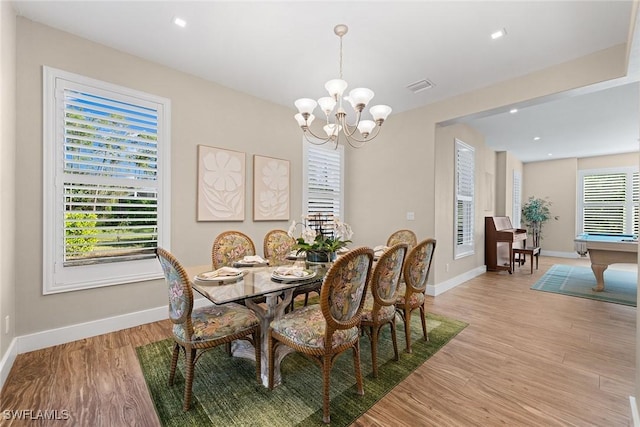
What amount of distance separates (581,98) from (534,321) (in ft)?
10.7

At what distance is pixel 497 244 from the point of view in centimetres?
587

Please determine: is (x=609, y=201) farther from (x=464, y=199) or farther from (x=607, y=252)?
(x=464, y=199)

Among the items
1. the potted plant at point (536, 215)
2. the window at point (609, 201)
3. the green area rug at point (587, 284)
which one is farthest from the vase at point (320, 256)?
the window at point (609, 201)

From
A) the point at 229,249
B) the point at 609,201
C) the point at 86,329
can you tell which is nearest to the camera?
the point at 86,329

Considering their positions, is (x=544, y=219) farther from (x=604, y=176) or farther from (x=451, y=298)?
(x=451, y=298)

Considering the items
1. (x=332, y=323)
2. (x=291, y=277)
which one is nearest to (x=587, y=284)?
(x=332, y=323)

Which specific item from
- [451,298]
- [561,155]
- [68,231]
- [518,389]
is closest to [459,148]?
[451,298]

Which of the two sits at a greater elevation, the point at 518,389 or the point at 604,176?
the point at 604,176

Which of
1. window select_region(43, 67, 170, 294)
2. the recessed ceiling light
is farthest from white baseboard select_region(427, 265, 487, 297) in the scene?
window select_region(43, 67, 170, 294)

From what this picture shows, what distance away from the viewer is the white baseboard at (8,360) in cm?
189

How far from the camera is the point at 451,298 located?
4.04 m

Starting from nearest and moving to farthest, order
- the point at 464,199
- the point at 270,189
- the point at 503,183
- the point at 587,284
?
the point at 270,189, the point at 587,284, the point at 464,199, the point at 503,183

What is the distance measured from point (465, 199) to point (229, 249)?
439 cm

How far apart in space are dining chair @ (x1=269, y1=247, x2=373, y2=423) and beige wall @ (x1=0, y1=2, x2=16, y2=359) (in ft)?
6.62
